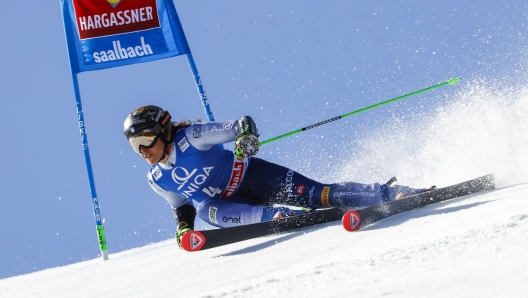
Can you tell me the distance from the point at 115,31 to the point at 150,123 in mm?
2802

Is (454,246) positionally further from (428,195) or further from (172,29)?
(172,29)

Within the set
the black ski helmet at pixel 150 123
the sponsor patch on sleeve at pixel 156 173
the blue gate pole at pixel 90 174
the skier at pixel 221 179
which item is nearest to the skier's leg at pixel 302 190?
the skier at pixel 221 179

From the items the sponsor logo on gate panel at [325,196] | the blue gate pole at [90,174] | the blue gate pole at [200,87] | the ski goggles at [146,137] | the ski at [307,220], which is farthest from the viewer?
the blue gate pole at [200,87]

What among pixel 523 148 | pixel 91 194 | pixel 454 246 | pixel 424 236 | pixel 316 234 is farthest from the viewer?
pixel 91 194

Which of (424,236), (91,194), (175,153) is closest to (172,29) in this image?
(91,194)

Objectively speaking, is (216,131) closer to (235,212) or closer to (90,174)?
(235,212)

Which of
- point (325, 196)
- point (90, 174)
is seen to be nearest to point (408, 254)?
point (325, 196)

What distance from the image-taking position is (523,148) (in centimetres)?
517

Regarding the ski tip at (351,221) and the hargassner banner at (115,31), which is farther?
the hargassner banner at (115,31)

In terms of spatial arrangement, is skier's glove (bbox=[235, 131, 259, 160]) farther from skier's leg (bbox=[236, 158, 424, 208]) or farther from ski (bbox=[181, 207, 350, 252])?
skier's leg (bbox=[236, 158, 424, 208])

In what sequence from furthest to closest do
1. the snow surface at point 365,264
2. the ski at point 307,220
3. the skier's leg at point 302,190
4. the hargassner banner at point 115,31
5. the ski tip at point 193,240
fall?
1. the hargassner banner at point 115,31
2. the skier's leg at point 302,190
3. the ski tip at point 193,240
4. the ski at point 307,220
5. the snow surface at point 365,264

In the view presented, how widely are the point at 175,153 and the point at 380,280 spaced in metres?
2.86

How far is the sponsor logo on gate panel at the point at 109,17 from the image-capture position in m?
7.06

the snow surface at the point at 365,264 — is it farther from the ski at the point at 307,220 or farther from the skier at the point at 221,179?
the skier at the point at 221,179
